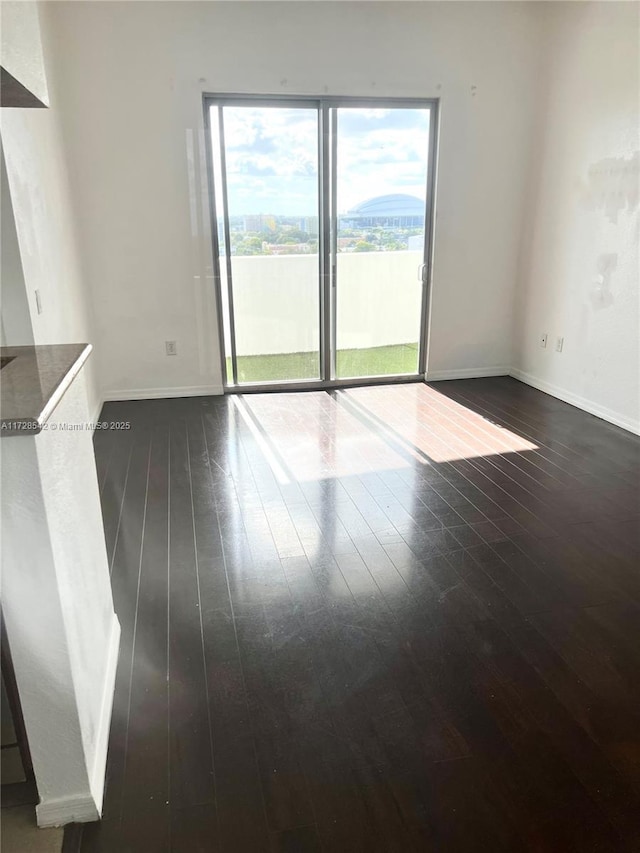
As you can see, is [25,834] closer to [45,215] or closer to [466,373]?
[45,215]

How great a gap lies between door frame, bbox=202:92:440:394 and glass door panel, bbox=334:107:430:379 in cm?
4

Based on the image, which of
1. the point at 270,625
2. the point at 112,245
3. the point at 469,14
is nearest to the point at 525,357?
the point at 469,14

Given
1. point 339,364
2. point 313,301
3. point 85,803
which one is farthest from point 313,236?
point 85,803

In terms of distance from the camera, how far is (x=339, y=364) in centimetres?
511

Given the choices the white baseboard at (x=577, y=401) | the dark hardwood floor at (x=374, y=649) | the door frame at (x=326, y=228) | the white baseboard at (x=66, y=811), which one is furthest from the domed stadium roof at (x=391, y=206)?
the white baseboard at (x=66, y=811)

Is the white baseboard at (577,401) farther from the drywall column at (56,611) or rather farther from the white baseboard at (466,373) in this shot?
the drywall column at (56,611)

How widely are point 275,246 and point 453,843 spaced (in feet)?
13.5

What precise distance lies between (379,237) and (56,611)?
4207mm

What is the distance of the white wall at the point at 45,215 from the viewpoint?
261 cm

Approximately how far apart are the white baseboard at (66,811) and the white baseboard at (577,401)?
3.73 meters

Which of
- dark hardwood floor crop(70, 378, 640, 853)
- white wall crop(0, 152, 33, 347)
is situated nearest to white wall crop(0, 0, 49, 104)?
white wall crop(0, 152, 33, 347)

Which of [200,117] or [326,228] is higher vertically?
[200,117]

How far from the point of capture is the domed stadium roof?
15.6 ft

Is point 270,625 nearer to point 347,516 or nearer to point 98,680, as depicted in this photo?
point 98,680
